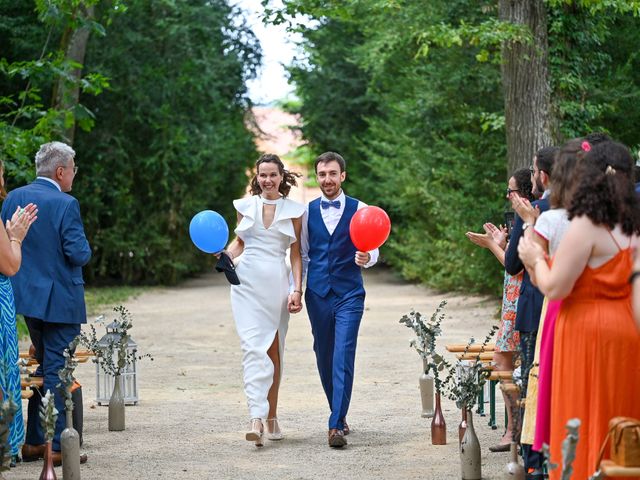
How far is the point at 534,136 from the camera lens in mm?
15547

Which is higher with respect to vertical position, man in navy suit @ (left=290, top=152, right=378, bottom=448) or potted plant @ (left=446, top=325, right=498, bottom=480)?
man in navy suit @ (left=290, top=152, right=378, bottom=448)

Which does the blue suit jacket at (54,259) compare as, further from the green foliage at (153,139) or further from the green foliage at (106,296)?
the green foliage at (153,139)

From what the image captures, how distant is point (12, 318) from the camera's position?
7156 mm

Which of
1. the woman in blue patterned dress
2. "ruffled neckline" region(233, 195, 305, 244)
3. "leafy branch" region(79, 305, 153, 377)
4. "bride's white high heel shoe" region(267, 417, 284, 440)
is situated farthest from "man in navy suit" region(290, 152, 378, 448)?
the woman in blue patterned dress

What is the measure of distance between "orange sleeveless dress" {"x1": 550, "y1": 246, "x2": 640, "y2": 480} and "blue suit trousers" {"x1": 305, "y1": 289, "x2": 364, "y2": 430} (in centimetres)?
331

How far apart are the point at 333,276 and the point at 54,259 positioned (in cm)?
207

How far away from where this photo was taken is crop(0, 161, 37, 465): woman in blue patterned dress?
665 cm

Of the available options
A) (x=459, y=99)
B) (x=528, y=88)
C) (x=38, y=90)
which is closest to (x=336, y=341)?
(x=38, y=90)

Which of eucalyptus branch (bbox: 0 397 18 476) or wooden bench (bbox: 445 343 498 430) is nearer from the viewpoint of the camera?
eucalyptus branch (bbox: 0 397 18 476)

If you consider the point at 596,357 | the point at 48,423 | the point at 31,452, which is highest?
the point at 596,357

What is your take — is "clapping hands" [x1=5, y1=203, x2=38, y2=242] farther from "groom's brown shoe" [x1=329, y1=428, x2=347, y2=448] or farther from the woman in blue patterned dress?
"groom's brown shoe" [x1=329, y1=428, x2=347, y2=448]

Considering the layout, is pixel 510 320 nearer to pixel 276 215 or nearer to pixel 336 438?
Result: pixel 336 438

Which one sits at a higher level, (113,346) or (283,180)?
(283,180)

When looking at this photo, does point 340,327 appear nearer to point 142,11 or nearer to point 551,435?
point 551,435
